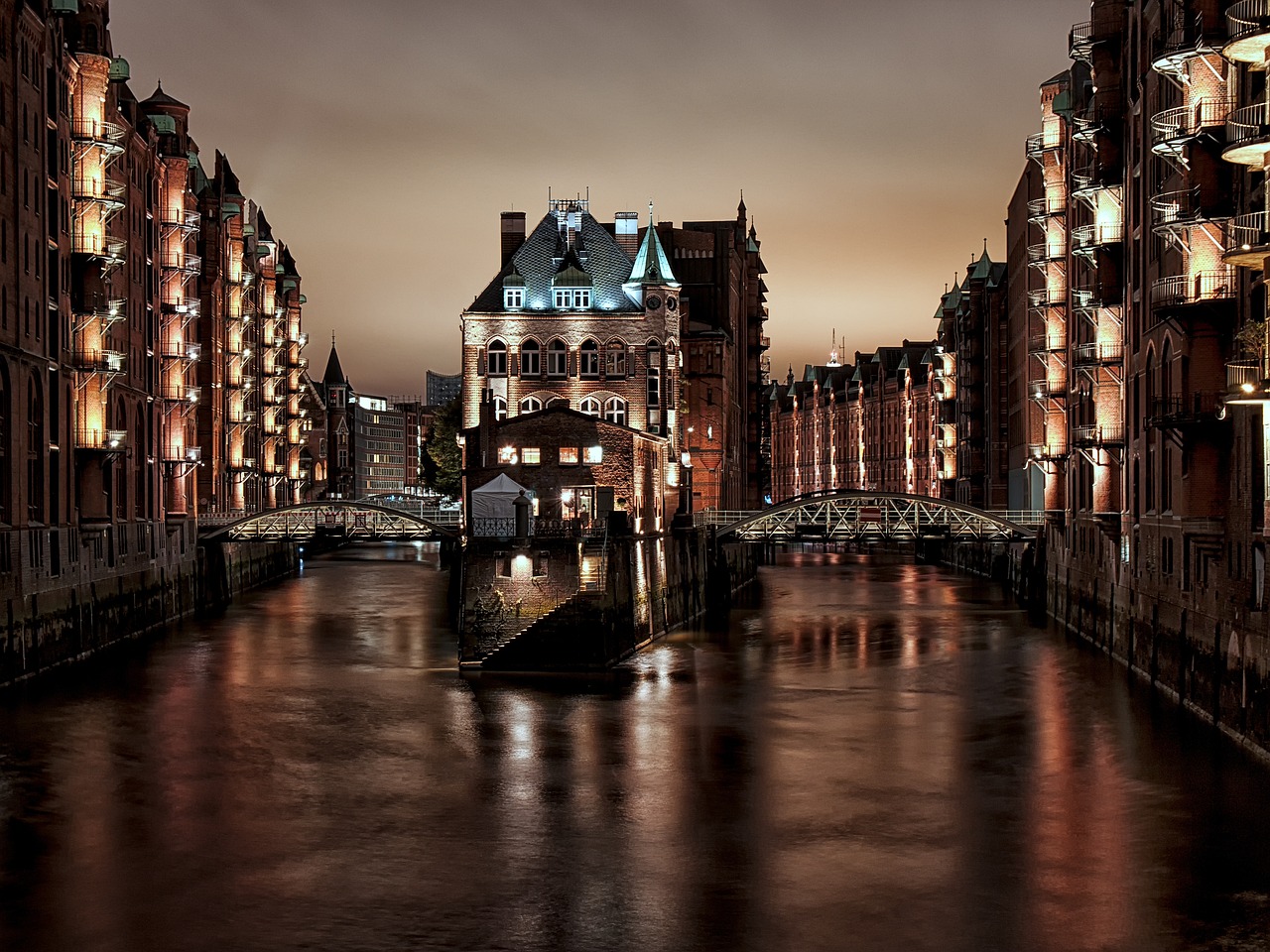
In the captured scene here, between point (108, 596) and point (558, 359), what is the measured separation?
1235 inches

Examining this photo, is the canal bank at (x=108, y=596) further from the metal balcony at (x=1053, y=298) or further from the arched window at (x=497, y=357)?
the metal balcony at (x=1053, y=298)

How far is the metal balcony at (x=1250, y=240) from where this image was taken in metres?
31.0

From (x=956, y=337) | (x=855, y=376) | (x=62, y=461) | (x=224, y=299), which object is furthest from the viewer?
(x=855, y=376)

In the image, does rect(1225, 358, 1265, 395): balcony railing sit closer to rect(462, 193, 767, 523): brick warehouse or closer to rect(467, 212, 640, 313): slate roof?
rect(462, 193, 767, 523): brick warehouse

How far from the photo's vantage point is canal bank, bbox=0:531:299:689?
46094 millimetres

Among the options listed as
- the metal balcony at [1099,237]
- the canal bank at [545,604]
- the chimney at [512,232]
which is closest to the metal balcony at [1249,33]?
the metal balcony at [1099,237]

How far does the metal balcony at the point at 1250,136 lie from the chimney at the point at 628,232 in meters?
58.2

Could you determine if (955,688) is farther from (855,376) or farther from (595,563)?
(855,376)

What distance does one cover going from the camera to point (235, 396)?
85.7 meters

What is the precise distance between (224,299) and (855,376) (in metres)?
102

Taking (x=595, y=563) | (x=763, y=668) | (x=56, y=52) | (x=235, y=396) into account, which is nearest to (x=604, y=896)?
(x=595, y=563)

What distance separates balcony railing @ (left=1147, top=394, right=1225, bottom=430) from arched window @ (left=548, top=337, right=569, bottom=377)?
45.9 m

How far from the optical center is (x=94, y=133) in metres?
54.1

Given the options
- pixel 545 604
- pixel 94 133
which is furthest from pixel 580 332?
pixel 545 604
